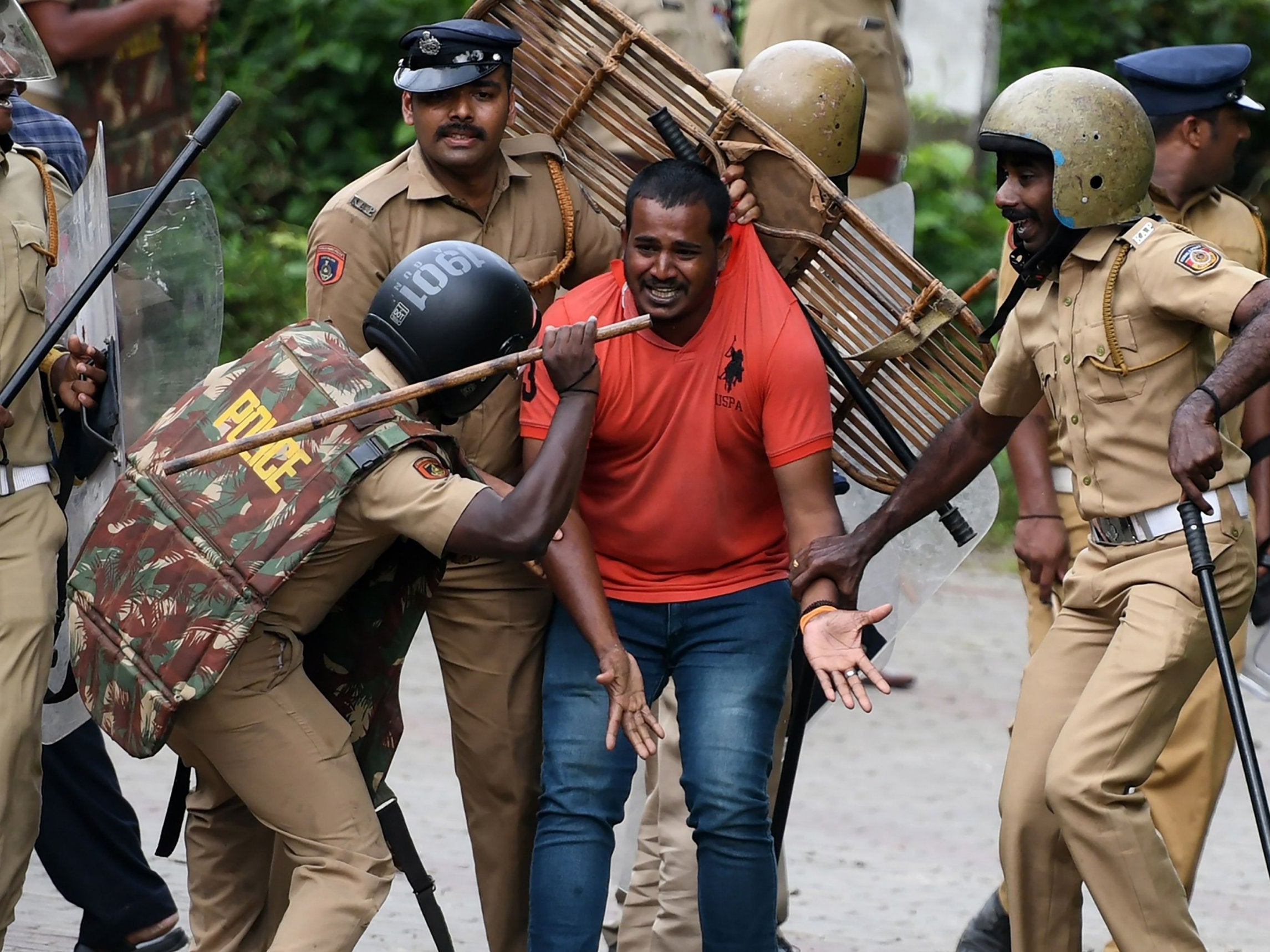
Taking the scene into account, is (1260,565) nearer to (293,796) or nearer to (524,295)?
(524,295)

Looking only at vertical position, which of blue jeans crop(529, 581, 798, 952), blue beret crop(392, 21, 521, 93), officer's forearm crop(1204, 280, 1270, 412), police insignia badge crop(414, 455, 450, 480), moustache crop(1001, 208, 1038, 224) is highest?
blue beret crop(392, 21, 521, 93)

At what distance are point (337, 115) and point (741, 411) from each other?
24.6 ft

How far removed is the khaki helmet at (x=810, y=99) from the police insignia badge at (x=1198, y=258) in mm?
1037

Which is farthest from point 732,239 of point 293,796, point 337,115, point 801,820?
point 337,115

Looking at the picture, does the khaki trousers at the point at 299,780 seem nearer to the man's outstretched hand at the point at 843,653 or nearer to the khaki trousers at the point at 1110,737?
the man's outstretched hand at the point at 843,653

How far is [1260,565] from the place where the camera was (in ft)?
16.7

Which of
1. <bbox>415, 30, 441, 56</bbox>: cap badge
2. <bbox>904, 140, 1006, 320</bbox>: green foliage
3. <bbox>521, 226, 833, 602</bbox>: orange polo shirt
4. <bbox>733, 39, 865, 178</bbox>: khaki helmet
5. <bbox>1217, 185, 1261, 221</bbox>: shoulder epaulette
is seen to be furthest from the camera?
<bbox>904, 140, 1006, 320</bbox>: green foliage

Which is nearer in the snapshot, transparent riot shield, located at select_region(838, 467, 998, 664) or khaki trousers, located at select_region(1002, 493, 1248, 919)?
khaki trousers, located at select_region(1002, 493, 1248, 919)

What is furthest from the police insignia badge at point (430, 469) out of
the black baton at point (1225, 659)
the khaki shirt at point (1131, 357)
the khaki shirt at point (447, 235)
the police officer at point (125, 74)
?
the police officer at point (125, 74)

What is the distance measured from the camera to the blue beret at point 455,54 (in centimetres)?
439

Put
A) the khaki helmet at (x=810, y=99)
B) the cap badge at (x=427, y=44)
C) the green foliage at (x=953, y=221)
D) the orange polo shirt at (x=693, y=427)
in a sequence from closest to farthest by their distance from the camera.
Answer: the orange polo shirt at (x=693, y=427)
the cap badge at (x=427, y=44)
the khaki helmet at (x=810, y=99)
the green foliage at (x=953, y=221)

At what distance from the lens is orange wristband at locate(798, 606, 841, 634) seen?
13.8 feet

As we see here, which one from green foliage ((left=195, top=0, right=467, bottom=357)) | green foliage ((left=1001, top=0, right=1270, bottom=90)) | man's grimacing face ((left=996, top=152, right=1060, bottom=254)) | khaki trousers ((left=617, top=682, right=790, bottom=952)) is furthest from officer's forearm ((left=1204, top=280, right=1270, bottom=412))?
green foliage ((left=1001, top=0, right=1270, bottom=90))

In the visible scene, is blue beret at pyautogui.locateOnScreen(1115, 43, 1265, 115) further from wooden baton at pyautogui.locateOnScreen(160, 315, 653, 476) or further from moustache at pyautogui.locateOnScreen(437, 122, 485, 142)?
wooden baton at pyautogui.locateOnScreen(160, 315, 653, 476)
